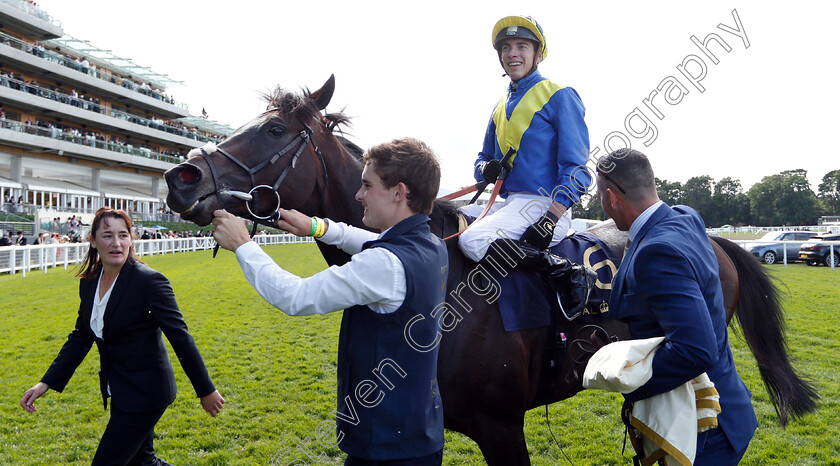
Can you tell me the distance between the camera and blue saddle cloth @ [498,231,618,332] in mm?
2826

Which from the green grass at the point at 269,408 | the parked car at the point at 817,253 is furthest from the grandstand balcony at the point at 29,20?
the parked car at the point at 817,253

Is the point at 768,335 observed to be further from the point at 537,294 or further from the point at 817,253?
the point at 817,253

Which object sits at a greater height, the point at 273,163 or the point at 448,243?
the point at 273,163

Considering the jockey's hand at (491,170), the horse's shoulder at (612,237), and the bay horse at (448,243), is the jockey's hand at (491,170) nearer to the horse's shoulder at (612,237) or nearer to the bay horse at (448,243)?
the bay horse at (448,243)

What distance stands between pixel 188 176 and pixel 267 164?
15.8 inches

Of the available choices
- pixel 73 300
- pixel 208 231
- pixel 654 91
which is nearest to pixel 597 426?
pixel 654 91

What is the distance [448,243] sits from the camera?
3.01 m

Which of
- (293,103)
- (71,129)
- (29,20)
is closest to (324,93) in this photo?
(293,103)

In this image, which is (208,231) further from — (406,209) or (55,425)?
(406,209)

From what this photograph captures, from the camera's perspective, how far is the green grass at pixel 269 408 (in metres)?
4.07

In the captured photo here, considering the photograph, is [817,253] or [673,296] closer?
[673,296]

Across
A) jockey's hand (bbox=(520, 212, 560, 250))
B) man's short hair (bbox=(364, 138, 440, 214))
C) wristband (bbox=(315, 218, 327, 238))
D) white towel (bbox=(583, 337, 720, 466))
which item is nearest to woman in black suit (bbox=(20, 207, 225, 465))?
wristband (bbox=(315, 218, 327, 238))

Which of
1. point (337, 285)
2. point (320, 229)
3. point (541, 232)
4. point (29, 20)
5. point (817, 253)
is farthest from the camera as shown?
point (29, 20)

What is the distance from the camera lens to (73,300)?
35.6ft
